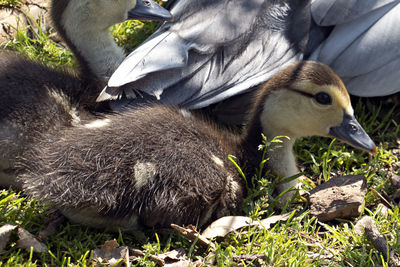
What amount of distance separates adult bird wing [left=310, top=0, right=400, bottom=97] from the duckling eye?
72 centimetres

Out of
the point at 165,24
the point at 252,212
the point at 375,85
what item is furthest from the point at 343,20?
the point at 252,212

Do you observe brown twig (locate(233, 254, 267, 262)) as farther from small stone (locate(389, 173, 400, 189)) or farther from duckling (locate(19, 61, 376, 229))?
small stone (locate(389, 173, 400, 189))

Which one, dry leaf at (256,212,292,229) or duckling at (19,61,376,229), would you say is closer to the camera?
duckling at (19,61,376,229)

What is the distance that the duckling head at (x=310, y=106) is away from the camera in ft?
11.5

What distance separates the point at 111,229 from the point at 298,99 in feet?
4.23

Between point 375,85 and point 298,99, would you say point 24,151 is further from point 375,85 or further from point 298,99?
point 375,85

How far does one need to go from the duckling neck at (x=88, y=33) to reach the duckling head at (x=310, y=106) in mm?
1152

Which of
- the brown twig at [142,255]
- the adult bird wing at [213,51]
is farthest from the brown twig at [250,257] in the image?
the adult bird wing at [213,51]

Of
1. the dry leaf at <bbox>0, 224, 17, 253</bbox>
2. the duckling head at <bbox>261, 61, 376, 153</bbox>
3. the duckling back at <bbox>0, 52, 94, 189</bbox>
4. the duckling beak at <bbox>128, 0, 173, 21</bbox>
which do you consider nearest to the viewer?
the dry leaf at <bbox>0, 224, 17, 253</bbox>

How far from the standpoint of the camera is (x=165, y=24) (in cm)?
414

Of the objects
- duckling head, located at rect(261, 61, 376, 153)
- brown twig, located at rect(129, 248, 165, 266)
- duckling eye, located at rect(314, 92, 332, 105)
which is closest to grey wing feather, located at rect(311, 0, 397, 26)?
duckling head, located at rect(261, 61, 376, 153)

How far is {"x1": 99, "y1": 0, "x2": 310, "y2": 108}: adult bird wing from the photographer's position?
12.2 ft

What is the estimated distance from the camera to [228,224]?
11.0 feet

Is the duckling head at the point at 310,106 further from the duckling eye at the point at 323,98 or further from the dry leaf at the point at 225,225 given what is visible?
the dry leaf at the point at 225,225
